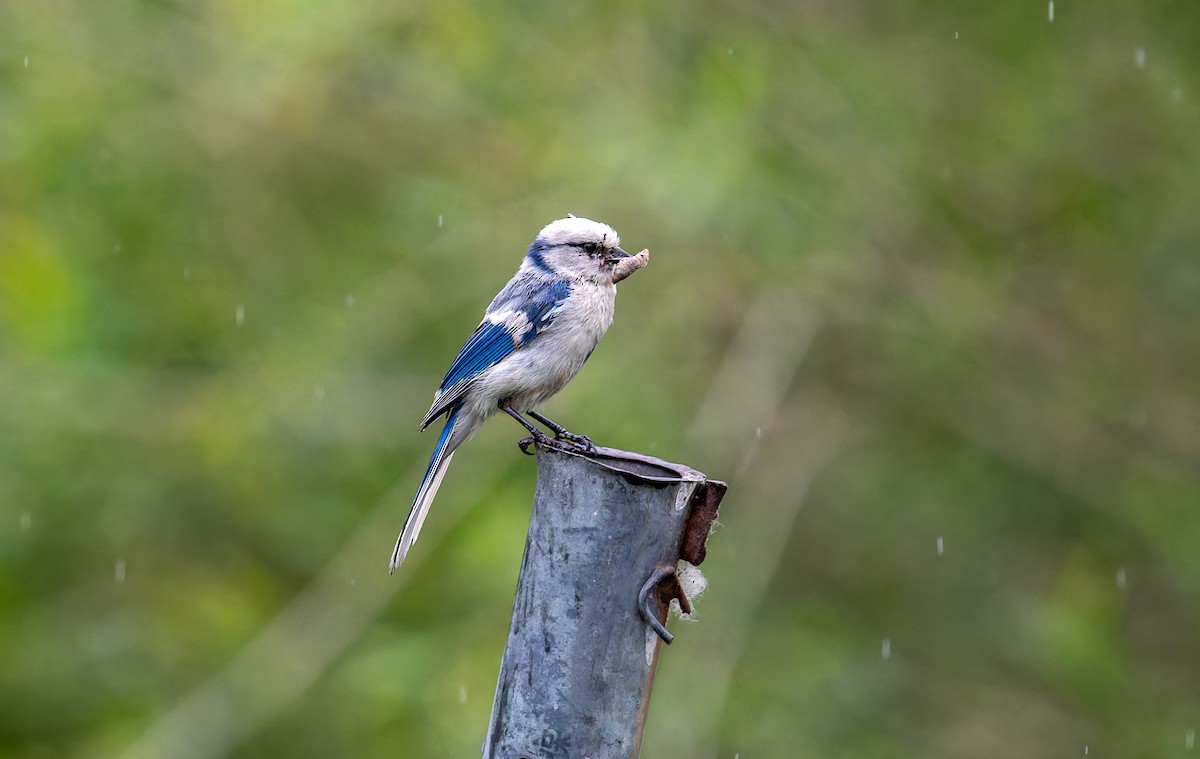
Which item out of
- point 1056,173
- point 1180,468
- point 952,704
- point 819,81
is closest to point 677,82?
point 819,81

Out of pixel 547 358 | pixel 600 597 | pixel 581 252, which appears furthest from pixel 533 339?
pixel 600 597

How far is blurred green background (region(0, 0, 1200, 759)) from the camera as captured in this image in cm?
579

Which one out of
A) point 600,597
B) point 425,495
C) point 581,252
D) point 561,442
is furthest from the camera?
point 581,252

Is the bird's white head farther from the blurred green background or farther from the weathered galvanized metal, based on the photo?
the weathered galvanized metal

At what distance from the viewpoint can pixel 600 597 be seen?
2.95 metres

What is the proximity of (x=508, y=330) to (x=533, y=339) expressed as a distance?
0.34 feet

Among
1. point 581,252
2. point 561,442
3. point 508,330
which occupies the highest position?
point 581,252

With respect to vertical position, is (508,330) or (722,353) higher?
(722,353)

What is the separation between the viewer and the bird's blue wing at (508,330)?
452cm

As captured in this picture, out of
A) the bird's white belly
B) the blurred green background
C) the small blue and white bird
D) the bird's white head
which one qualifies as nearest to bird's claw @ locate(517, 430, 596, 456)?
the small blue and white bird

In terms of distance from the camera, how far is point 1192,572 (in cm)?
591

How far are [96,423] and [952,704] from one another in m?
4.19

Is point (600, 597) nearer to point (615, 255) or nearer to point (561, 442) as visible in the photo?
point (561, 442)

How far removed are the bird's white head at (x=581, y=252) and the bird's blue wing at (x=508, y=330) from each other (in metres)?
0.11
